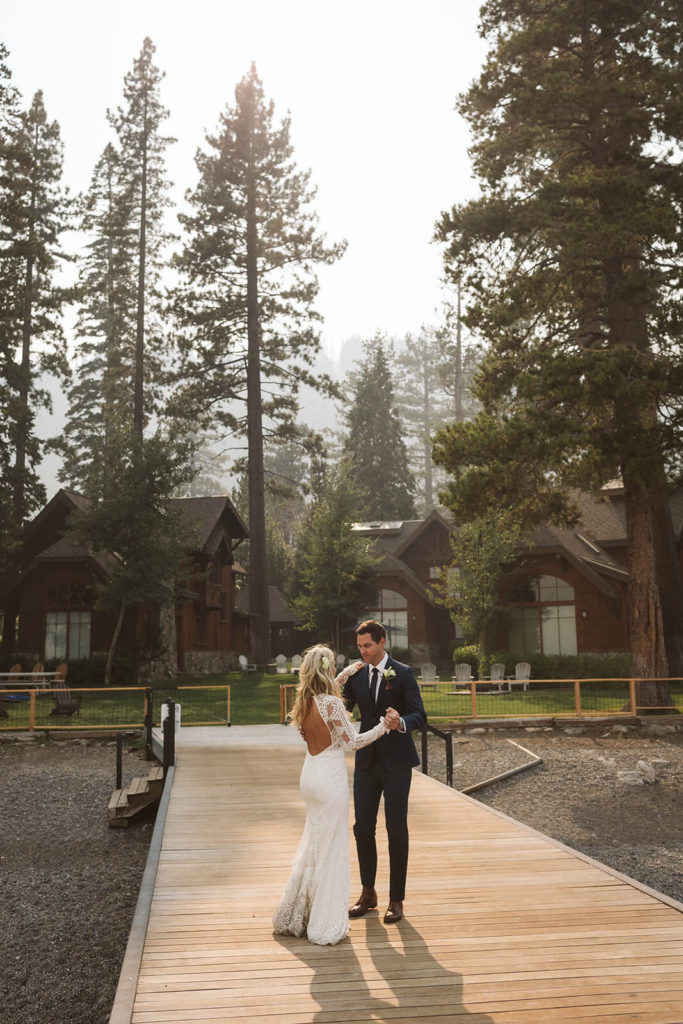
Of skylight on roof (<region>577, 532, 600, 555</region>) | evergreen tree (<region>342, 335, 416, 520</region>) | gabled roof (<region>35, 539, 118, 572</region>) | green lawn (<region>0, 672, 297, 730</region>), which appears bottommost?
green lawn (<region>0, 672, 297, 730</region>)

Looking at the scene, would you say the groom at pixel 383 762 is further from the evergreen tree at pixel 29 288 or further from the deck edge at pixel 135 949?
the evergreen tree at pixel 29 288

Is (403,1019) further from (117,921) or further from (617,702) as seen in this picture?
(617,702)

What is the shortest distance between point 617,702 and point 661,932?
18.9 metres

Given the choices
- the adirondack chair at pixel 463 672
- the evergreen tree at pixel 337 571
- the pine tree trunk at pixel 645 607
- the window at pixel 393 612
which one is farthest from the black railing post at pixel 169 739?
the window at pixel 393 612

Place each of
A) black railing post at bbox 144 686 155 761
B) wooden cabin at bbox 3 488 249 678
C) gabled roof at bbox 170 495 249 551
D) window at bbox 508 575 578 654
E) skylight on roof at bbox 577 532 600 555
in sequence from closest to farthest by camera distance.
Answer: black railing post at bbox 144 686 155 761 → wooden cabin at bbox 3 488 249 678 → window at bbox 508 575 578 654 → skylight on roof at bbox 577 532 600 555 → gabled roof at bbox 170 495 249 551

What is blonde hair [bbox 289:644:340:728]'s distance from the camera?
6.13 metres

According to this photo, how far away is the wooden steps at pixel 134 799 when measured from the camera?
45.2 ft

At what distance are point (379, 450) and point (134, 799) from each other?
52608 mm

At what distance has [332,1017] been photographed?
15.0 feet

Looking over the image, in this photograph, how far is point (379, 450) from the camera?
2579 inches

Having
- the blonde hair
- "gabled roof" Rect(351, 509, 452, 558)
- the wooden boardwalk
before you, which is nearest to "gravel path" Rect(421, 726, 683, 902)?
the wooden boardwalk

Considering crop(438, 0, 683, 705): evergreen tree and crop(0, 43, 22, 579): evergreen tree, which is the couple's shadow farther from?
crop(0, 43, 22, 579): evergreen tree

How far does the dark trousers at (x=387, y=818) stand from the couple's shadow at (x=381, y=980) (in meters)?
0.41

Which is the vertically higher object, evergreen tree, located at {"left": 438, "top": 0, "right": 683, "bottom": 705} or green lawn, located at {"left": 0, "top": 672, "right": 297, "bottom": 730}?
evergreen tree, located at {"left": 438, "top": 0, "right": 683, "bottom": 705}
